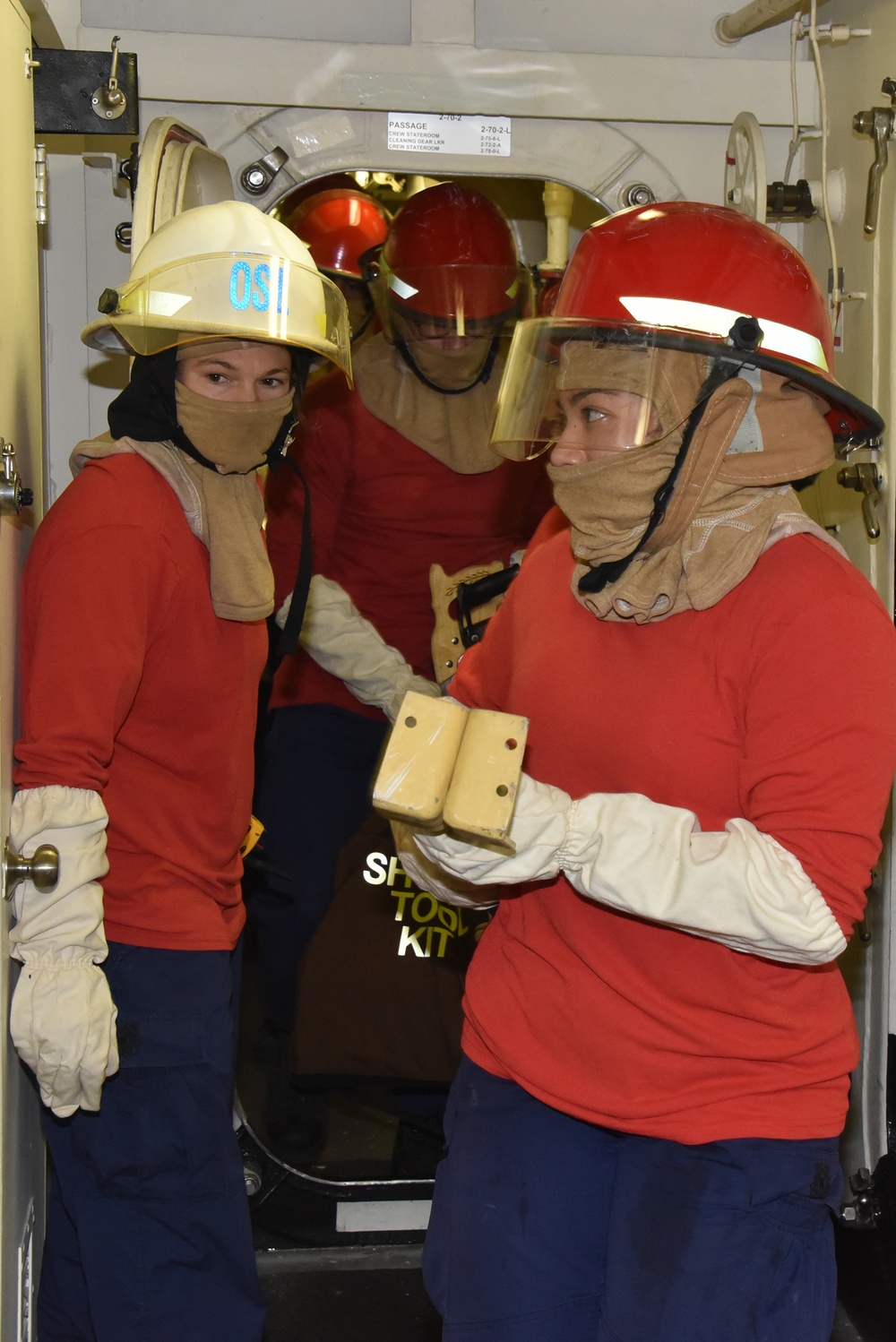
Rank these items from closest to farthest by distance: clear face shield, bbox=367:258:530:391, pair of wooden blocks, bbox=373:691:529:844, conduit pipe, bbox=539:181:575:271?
pair of wooden blocks, bbox=373:691:529:844
clear face shield, bbox=367:258:530:391
conduit pipe, bbox=539:181:575:271

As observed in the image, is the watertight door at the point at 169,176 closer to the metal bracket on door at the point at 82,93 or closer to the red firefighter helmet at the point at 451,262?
the metal bracket on door at the point at 82,93

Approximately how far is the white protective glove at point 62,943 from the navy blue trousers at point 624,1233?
1.83 feet

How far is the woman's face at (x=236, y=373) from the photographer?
2262 mm

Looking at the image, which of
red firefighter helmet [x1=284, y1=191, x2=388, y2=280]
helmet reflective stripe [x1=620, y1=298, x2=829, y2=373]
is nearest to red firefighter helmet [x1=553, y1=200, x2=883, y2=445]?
helmet reflective stripe [x1=620, y1=298, x2=829, y2=373]

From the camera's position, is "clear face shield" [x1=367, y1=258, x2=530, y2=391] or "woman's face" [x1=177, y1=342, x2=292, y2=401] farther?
"clear face shield" [x1=367, y1=258, x2=530, y2=391]

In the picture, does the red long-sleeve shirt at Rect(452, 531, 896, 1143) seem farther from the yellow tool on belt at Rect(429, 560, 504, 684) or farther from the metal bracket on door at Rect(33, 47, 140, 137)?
the metal bracket on door at Rect(33, 47, 140, 137)

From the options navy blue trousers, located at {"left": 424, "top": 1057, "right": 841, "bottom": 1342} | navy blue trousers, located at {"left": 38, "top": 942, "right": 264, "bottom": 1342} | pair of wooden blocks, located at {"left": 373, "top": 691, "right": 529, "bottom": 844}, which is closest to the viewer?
pair of wooden blocks, located at {"left": 373, "top": 691, "right": 529, "bottom": 844}

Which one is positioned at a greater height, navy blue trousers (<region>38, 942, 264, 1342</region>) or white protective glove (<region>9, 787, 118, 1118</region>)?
white protective glove (<region>9, 787, 118, 1118</region>)

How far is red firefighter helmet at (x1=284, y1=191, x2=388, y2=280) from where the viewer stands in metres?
4.25

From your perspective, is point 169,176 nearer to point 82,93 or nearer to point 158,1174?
point 82,93

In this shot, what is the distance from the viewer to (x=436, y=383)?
3.30m

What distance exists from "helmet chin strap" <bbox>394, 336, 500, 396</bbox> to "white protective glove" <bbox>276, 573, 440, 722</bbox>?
0.55m

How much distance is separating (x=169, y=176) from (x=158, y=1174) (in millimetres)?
1728

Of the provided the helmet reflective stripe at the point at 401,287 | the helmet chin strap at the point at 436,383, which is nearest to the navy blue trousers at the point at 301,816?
the helmet chin strap at the point at 436,383
